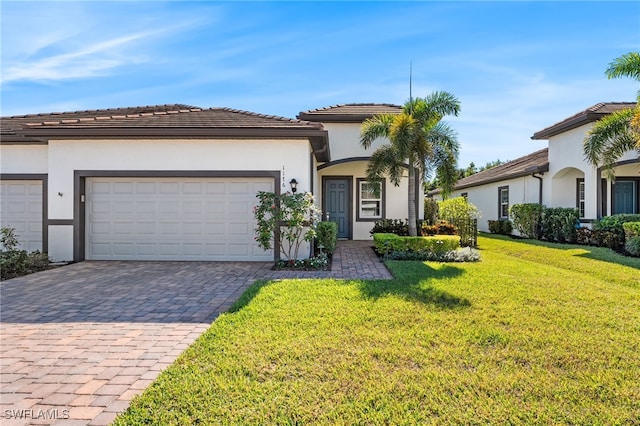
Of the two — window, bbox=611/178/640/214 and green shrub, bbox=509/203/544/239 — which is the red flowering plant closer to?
green shrub, bbox=509/203/544/239

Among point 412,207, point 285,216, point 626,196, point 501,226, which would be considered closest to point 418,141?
point 412,207

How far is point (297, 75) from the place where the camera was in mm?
12688

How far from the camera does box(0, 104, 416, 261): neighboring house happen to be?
31.1 feet

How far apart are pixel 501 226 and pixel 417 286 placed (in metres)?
14.3

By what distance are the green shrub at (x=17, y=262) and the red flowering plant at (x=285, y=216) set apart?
552 centimetres

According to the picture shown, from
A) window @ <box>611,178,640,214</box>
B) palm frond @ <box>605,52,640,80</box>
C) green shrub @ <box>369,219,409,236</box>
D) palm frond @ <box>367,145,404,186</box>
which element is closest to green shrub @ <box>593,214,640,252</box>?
window @ <box>611,178,640,214</box>

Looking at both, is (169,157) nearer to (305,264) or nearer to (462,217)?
(305,264)

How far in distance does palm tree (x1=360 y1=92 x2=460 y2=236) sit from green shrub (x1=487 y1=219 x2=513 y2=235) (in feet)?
26.3

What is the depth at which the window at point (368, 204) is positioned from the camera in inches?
587

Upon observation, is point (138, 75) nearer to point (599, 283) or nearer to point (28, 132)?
point (28, 132)

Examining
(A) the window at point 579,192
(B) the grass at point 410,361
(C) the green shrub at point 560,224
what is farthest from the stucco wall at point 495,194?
(B) the grass at point 410,361

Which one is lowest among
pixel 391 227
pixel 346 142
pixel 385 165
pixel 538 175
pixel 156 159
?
pixel 391 227

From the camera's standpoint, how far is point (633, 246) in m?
10.1

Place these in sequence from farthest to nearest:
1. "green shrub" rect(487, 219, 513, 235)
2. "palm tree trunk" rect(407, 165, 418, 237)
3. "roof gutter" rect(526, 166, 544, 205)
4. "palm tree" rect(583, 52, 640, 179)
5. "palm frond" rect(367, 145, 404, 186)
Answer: "green shrub" rect(487, 219, 513, 235) → "roof gutter" rect(526, 166, 544, 205) → "palm frond" rect(367, 145, 404, 186) → "palm tree trunk" rect(407, 165, 418, 237) → "palm tree" rect(583, 52, 640, 179)
